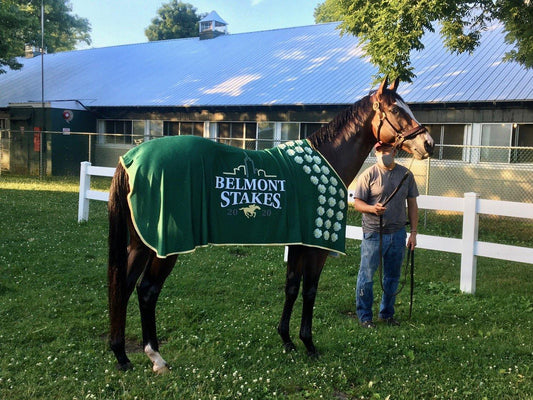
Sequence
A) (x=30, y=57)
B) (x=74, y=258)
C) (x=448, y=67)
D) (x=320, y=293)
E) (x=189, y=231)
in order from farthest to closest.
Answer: (x=30, y=57), (x=448, y=67), (x=74, y=258), (x=320, y=293), (x=189, y=231)

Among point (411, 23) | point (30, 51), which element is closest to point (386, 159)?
point (411, 23)

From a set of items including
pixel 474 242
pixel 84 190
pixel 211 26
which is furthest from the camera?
pixel 211 26

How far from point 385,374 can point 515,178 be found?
38.7ft

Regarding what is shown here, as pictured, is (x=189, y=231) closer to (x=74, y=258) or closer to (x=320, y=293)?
(x=320, y=293)

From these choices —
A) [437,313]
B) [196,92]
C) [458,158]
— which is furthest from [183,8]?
[437,313]

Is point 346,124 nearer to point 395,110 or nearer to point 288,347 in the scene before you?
point 395,110

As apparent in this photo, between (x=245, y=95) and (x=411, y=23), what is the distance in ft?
36.1

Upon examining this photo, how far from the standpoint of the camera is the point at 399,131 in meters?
4.05

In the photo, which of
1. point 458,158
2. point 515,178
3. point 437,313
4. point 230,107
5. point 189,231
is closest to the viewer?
point 189,231

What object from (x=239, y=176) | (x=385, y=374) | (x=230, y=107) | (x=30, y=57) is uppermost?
(x=30, y=57)

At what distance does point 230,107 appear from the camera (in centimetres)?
1902

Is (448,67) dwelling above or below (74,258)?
above

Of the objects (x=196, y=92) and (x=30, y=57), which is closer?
(x=196, y=92)

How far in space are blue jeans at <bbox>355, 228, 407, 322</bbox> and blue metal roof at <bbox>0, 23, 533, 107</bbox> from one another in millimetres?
10558
